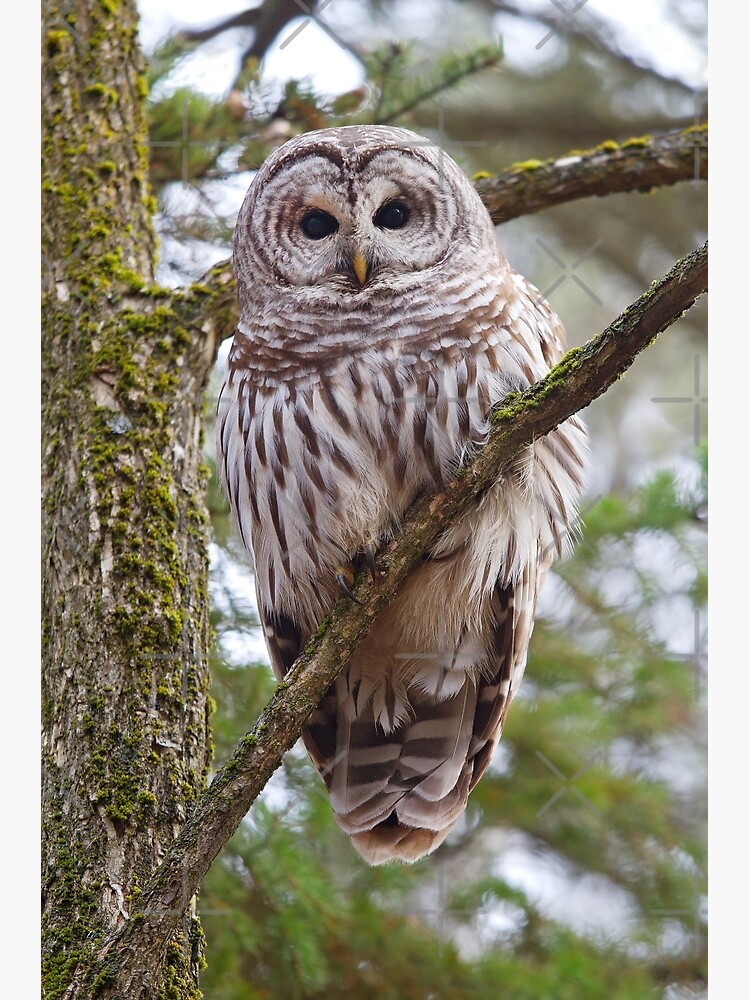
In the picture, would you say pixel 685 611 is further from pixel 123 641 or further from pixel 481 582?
pixel 123 641

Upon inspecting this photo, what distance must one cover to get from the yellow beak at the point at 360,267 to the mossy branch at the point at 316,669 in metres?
0.46

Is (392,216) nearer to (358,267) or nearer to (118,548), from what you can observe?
(358,267)

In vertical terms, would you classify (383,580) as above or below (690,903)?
above

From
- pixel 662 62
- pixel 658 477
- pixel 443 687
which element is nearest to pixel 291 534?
pixel 443 687

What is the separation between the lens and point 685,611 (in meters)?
2.64

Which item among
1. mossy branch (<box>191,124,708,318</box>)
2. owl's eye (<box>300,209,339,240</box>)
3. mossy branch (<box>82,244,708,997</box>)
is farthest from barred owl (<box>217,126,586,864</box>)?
mossy branch (<box>191,124,708,318</box>)

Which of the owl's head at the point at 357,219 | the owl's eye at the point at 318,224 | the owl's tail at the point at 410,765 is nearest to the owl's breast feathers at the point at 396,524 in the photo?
the owl's tail at the point at 410,765

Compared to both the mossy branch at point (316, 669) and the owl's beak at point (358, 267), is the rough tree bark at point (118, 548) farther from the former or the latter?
the owl's beak at point (358, 267)

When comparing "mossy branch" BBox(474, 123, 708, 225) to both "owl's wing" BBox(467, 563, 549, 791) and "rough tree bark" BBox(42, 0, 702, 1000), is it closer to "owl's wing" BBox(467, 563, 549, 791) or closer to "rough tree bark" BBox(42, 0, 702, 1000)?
"rough tree bark" BBox(42, 0, 702, 1000)

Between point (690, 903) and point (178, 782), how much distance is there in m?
1.49

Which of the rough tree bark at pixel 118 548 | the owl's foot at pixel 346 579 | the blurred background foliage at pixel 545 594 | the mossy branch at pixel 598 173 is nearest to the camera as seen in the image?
the rough tree bark at pixel 118 548

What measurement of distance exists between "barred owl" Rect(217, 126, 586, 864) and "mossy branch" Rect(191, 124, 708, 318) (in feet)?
0.94

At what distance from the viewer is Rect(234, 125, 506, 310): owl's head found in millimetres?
2221

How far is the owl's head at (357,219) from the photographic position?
222cm
